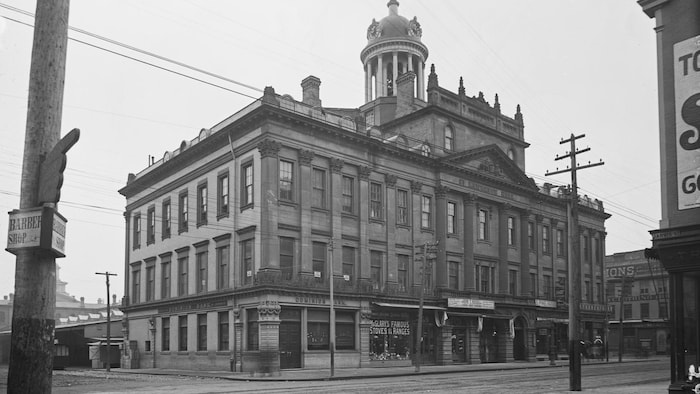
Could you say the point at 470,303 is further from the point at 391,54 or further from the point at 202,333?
the point at 391,54

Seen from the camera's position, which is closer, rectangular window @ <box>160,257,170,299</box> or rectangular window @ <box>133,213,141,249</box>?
rectangular window @ <box>160,257,170,299</box>

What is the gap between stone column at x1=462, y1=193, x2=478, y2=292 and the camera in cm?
4995

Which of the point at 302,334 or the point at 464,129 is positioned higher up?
the point at 464,129

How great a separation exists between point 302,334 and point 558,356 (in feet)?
99.8

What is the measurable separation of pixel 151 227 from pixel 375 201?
60.9 feet

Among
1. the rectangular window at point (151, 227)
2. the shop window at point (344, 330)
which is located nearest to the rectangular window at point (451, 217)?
the shop window at point (344, 330)

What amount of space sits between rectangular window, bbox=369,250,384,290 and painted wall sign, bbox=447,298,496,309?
569 cm

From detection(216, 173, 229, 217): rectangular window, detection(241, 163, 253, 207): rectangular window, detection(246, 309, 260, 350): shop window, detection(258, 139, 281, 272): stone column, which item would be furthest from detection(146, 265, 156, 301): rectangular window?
detection(258, 139, 281, 272): stone column

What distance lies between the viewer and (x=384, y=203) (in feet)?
147

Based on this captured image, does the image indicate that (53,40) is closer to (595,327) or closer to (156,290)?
(156,290)

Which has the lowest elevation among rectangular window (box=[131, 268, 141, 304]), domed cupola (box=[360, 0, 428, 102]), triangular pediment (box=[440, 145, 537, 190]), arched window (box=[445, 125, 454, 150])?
rectangular window (box=[131, 268, 141, 304])

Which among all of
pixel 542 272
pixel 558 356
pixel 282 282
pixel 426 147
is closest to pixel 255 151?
pixel 282 282

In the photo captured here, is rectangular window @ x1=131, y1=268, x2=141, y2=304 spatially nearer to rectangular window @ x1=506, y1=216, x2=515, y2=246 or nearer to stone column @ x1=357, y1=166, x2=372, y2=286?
stone column @ x1=357, y1=166, x2=372, y2=286

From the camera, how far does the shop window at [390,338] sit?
42.6m
